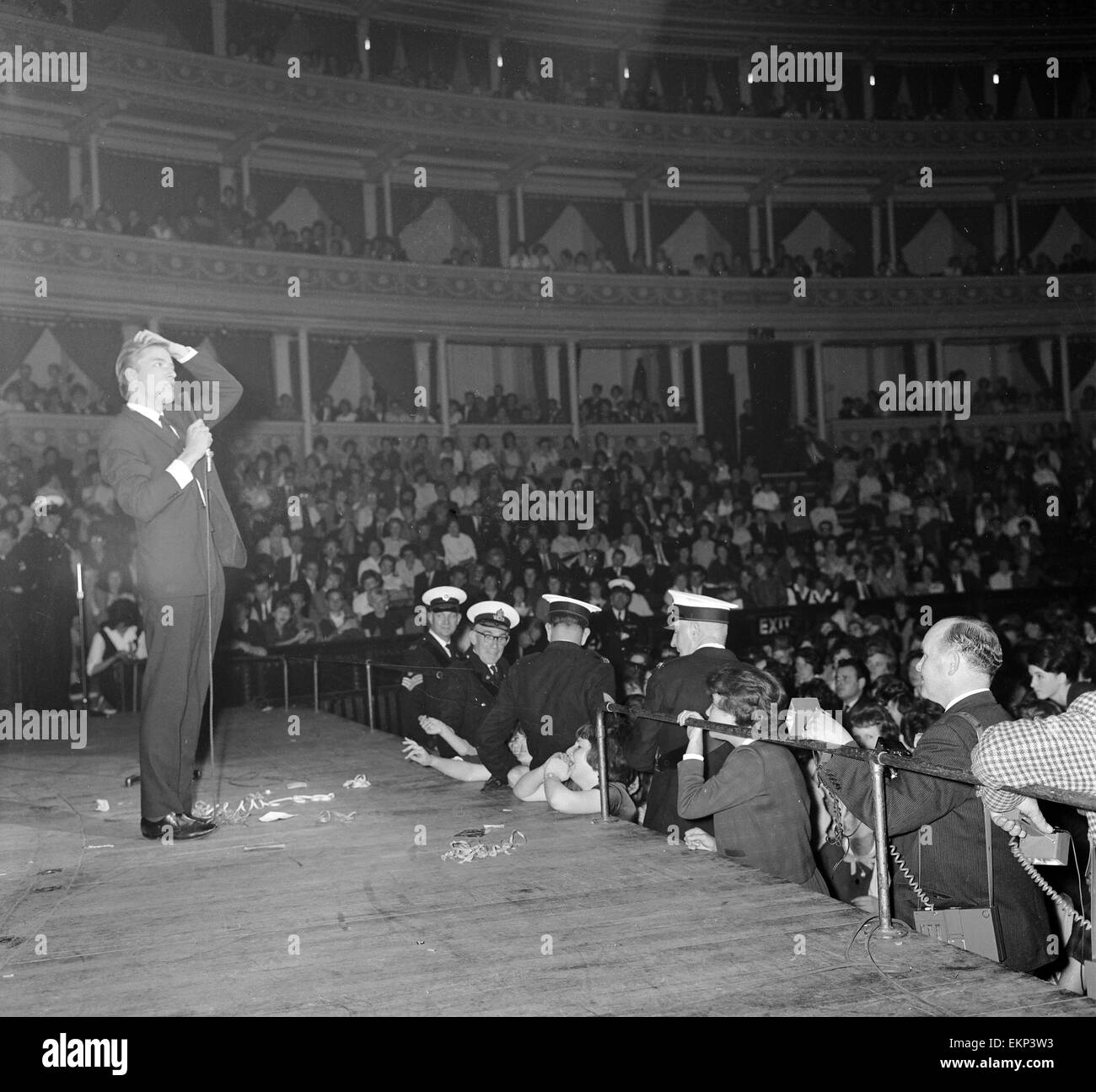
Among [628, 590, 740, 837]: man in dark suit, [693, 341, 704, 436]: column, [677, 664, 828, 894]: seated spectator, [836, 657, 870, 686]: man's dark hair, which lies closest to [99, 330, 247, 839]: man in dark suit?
[628, 590, 740, 837]: man in dark suit

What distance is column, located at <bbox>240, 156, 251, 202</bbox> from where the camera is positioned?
19.2 meters

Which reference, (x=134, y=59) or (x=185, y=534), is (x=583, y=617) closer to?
(x=185, y=534)

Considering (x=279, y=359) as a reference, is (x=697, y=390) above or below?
below

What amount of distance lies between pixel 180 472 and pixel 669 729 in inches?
90.0

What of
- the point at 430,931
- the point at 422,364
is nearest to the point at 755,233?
the point at 422,364

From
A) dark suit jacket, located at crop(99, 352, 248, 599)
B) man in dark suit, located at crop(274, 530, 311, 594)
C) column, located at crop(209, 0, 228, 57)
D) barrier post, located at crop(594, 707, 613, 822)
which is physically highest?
column, located at crop(209, 0, 228, 57)

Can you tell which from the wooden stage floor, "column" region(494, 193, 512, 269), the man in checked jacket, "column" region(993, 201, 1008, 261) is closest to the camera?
the man in checked jacket

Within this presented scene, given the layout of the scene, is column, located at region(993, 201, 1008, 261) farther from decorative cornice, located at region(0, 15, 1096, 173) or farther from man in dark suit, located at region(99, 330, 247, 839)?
man in dark suit, located at region(99, 330, 247, 839)

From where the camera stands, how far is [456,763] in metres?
6.19

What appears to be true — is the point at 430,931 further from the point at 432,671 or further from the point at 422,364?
the point at 422,364

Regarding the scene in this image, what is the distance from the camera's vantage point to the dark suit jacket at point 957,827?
3426mm

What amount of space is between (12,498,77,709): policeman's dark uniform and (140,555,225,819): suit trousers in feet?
15.7

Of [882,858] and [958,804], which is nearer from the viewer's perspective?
[882,858]

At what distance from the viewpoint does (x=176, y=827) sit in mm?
4844
